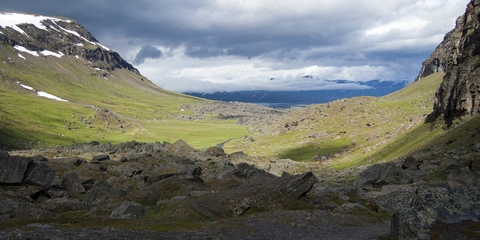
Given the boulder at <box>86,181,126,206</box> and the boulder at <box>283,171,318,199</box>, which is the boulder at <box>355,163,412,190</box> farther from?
the boulder at <box>86,181,126,206</box>

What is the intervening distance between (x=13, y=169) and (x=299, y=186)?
4384 centimetres

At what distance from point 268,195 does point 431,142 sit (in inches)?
2083

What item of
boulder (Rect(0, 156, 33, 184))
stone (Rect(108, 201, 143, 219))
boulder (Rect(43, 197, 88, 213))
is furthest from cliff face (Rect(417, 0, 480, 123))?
boulder (Rect(0, 156, 33, 184))

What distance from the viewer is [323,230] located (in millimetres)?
29609

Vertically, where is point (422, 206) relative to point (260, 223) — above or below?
above

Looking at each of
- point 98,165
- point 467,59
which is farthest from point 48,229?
point 467,59

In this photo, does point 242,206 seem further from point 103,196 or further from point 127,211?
point 103,196

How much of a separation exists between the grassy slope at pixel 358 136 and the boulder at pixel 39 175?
2792 inches

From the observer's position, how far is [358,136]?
133500 millimetres

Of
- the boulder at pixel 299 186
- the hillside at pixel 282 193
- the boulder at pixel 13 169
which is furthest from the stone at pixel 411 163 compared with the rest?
the boulder at pixel 13 169

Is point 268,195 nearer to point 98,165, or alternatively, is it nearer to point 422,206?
point 422,206

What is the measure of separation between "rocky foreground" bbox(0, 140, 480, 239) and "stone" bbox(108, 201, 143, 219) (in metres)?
0.10

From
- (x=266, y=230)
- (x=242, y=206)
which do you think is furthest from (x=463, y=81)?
(x=266, y=230)

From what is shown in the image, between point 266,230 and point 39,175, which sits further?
point 39,175
